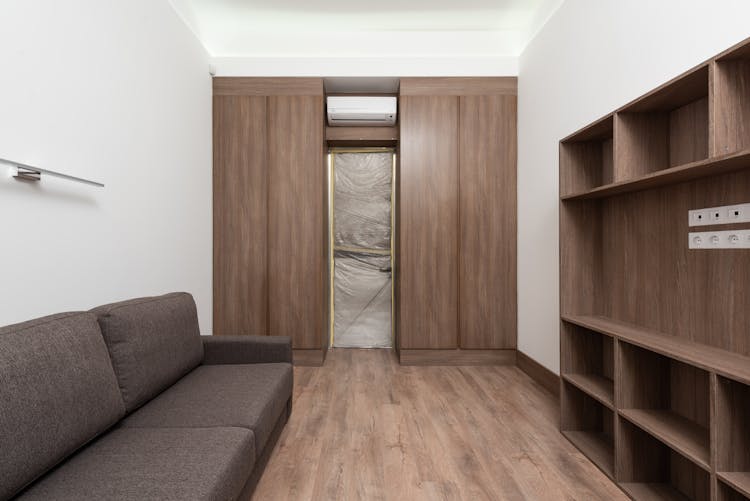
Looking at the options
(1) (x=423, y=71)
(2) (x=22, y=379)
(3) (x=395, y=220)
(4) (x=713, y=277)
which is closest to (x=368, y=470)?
(2) (x=22, y=379)

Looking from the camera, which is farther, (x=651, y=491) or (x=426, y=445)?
(x=426, y=445)

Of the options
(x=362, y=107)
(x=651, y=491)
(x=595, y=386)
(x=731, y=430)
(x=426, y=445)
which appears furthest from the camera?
(x=362, y=107)

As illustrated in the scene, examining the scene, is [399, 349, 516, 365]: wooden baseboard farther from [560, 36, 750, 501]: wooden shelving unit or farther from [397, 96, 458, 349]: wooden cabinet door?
[560, 36, 750, 501]: wooden shelving unit

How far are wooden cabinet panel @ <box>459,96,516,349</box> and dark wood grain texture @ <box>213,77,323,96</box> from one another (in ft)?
4.81

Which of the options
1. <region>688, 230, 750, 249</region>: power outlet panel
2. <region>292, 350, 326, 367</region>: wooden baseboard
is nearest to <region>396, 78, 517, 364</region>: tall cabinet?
<region>292, 350, 326, 367</region>: wooden baseboard

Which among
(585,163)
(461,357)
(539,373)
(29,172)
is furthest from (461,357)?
Answer: (29,172)

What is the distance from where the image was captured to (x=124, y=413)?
1676 mm

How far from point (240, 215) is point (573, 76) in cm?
306

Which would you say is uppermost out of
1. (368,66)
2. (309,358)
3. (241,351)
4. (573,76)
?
(368,66)

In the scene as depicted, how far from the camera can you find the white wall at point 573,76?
1867 mm

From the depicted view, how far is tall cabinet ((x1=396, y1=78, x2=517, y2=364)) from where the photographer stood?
13.0 feet

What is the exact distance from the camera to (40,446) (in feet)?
3.97

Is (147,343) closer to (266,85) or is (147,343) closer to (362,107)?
(266,85)

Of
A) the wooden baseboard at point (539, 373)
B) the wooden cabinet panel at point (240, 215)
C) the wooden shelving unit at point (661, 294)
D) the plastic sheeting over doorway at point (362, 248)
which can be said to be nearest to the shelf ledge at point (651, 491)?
the wooden shelving unit at point (661, 294)
